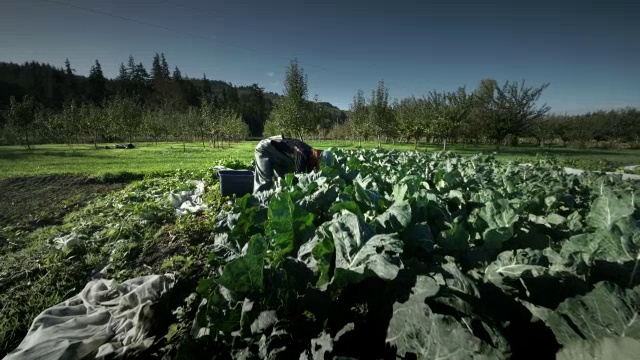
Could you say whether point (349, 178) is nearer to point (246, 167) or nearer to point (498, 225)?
point (498, 225)

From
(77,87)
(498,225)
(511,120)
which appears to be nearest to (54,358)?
(498,225)

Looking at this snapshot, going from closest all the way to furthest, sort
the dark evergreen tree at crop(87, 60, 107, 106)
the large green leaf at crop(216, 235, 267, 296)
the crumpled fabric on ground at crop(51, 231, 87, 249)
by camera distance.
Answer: the large green leaf at crop(216, 235, 267, 296)
the crumpled fabric on ground at crop(51, 231, 87, 249)
the dark evergreen tree at crop(87, 60, 107, 106)

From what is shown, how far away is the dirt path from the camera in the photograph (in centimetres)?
721

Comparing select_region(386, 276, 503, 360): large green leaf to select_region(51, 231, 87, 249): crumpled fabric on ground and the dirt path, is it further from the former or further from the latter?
the dirt path

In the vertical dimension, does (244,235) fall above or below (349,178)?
below

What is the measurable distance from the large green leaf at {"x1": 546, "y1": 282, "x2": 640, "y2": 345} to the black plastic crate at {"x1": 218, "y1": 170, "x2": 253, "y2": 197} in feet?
24.5

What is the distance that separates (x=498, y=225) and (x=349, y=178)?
73.5 inches

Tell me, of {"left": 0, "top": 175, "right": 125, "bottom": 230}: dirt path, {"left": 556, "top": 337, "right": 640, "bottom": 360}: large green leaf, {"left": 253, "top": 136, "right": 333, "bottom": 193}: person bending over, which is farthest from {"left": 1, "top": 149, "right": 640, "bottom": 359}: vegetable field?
{"left": 0, "top": 175, "right": 125, "bottom": 230}: dirt path

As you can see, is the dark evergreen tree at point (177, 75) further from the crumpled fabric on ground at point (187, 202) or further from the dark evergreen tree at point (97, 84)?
the crumpled fabric on ground at point (187, 202)

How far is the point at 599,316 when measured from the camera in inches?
29.3

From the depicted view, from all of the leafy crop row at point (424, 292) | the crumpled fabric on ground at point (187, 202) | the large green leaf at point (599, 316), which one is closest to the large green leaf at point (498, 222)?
the leafy crop row at point (424, 292)

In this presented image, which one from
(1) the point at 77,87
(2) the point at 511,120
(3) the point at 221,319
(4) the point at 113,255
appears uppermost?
(1) the point at 77,87

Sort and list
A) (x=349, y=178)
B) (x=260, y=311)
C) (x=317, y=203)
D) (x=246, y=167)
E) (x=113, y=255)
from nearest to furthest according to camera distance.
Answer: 1. (x=260, y=311)
2. (x=317, y=203)
3. (x=349, y=178)
4. (x=113, y=255)
5. (x=246, y=167)

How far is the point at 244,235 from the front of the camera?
6.22ft
